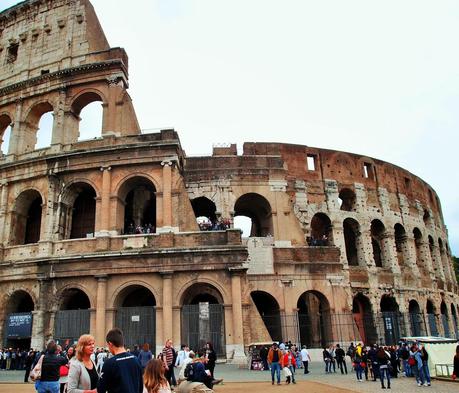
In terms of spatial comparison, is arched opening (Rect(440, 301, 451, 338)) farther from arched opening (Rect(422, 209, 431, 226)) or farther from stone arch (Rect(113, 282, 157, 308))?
stone arch (Rect(113, 282, 157, 308))

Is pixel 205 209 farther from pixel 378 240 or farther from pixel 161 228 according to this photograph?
pixel 378 240

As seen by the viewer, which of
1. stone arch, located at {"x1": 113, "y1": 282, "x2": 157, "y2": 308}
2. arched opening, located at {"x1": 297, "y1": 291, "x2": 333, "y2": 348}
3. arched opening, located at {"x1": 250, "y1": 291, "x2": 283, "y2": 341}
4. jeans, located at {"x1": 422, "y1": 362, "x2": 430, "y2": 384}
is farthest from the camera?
arched opening, located at {"x1": 297, "y1": 291, "x2": 333, "y2": 348}

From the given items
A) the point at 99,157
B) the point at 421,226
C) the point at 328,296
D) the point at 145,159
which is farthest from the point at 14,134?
the point at 421,226

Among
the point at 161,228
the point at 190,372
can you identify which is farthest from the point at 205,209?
the point at 190,372

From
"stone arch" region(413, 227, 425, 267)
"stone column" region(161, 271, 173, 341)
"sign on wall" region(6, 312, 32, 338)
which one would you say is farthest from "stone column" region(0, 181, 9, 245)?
"stone arch" region(413, 227, 425, 267)

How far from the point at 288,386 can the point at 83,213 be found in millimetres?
13248

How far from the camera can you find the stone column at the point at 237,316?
1608cm

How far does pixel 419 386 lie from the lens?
458 inches

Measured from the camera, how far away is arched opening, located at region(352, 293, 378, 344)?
23.4 metres

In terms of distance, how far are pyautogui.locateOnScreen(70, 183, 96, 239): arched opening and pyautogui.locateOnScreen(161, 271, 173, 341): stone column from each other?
5186mm

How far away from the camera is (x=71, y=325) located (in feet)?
56.5

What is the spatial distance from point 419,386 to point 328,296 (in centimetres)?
882

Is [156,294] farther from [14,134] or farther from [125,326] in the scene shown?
[14,134]

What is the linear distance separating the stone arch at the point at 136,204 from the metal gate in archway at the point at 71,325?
155 inches
